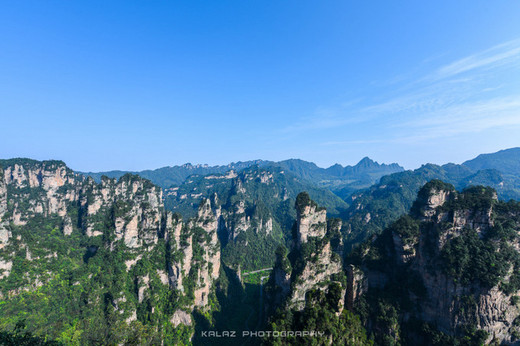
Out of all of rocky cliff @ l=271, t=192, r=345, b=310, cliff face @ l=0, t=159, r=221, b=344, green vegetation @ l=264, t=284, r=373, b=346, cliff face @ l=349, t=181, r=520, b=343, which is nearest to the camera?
green vegetation @ l=264, t=284, r=373, b=346

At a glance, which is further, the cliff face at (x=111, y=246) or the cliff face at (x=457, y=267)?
the cliff face at (x=111, y=246)

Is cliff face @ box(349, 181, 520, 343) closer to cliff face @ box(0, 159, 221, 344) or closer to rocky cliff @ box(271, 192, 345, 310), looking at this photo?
rocky cliff @ box(271, 192, 345, 310)

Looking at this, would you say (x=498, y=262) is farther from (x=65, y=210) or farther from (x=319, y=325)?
(x=65, y=210)

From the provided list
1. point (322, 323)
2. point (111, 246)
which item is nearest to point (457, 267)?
point (322, 323)

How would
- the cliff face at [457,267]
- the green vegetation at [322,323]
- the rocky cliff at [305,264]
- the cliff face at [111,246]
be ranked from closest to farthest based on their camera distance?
the green vegetation at [322,323] → the cliff face at [457,267] → the rocky cliff at [305,264] → the cliff face at [111,246]

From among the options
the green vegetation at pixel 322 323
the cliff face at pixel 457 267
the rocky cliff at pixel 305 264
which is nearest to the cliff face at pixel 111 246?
the rocky cliff at pixel 305 264

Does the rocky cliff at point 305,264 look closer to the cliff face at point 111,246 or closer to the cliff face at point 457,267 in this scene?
the cliff face at point 457,267

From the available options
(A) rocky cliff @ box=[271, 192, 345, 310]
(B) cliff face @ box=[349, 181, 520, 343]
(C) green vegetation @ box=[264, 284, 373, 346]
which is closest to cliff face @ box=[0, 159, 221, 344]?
(A) rocky cliff @ box=[271, 192, 345, 310]
